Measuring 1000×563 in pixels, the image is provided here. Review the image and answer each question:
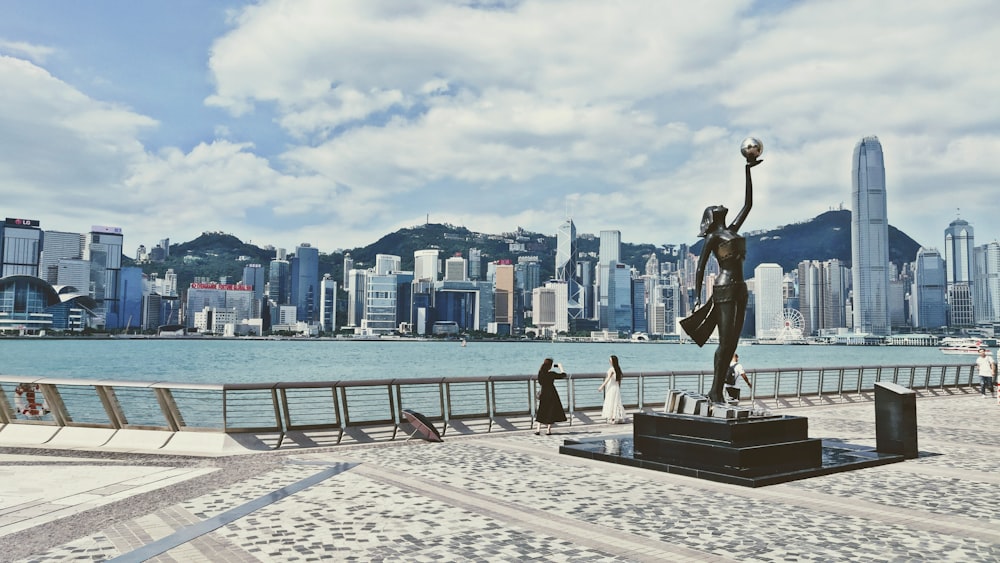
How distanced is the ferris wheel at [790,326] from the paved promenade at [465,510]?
523 feet

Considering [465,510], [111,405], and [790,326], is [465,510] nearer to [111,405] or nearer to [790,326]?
[111,405]

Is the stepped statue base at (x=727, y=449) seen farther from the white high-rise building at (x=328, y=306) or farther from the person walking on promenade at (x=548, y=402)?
the white high-rise building at (x=328, y=306)

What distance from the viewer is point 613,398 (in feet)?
50.5

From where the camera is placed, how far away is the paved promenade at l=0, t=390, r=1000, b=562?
5.92m

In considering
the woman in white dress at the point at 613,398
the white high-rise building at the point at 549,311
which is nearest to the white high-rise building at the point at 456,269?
the white high-rise building at the point at 549,311

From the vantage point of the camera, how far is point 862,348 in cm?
17912

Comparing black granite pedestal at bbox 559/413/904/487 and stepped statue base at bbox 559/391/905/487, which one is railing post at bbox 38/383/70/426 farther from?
black granite pedestal at bbox 559/413/904/487

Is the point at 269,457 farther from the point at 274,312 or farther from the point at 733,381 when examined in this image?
the point at 274,312

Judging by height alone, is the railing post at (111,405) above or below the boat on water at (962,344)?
above

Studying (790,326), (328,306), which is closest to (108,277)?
(328,306)

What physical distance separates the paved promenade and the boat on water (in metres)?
116

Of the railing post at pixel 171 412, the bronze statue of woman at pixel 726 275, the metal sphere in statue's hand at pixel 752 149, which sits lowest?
the railing post at pixel 171 412

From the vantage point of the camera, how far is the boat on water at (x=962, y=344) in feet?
406

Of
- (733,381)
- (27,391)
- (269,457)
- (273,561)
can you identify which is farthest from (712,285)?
(27,391)
